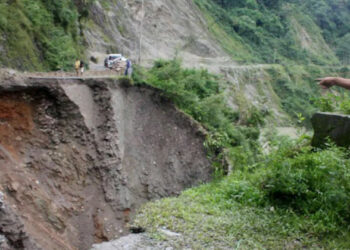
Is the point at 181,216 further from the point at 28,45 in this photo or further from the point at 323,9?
the point at 323,9

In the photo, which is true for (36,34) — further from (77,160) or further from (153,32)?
(153,32)

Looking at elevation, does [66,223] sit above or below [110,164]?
below

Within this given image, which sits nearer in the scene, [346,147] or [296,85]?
[346,147]

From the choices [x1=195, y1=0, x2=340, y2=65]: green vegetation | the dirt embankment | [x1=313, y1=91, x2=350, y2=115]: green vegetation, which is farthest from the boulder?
[x1=195, y1=0, x2=340, y2=65]: green vegetation

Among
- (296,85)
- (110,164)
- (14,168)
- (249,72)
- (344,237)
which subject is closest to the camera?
(344,237)

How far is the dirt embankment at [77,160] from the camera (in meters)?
9.25

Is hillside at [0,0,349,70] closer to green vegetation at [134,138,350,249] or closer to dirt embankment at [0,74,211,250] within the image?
dirt embankment at [0,74,211,250]

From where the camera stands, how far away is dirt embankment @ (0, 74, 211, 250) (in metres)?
9.25

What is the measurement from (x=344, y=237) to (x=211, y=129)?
46.2ft

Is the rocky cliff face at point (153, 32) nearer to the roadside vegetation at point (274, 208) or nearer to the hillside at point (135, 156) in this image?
the hillside at point (135, 156)

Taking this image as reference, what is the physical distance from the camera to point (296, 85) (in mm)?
36844

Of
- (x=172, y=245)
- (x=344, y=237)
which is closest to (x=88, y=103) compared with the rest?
(x=172, y=245)

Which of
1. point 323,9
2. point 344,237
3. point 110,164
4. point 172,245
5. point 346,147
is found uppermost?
point 323,9

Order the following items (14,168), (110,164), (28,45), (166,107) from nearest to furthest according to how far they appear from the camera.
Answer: (14,168), (110,164), (28,45), (166,107)
